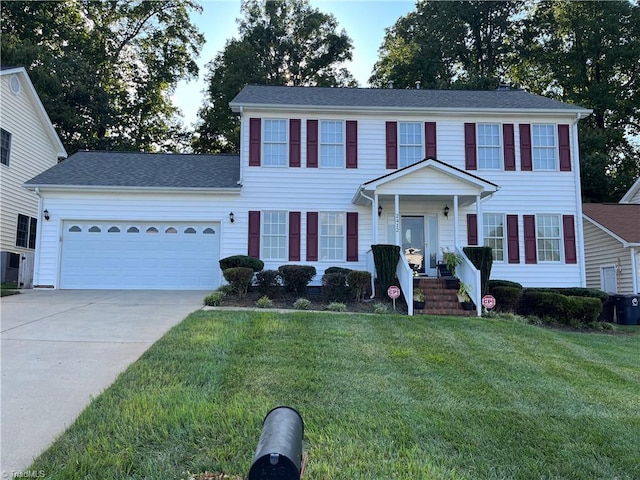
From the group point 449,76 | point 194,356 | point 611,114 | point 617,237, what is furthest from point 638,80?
point 194,356

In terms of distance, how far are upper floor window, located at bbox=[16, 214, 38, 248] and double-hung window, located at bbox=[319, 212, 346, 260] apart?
10.7 meters

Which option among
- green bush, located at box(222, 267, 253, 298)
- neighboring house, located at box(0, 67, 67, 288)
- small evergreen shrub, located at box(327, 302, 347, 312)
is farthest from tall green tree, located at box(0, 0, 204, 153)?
small evergreen shrub, located at box(327, 302, 347, 312)

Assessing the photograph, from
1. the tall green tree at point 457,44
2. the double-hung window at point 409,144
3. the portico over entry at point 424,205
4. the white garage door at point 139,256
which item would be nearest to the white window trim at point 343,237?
the portico over entry at point 424,205

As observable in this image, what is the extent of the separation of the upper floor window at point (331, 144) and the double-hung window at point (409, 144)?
1897 mm

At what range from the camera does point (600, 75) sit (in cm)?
2556

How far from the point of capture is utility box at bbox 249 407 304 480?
2.36 m

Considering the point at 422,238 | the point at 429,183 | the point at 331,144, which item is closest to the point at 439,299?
the point at 422,238

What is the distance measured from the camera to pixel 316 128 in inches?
571

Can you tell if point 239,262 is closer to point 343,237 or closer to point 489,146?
point 343,237

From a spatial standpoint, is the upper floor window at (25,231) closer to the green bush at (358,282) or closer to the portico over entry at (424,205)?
the portico over entry at (424,205)

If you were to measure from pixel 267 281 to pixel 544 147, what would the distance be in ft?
32.8

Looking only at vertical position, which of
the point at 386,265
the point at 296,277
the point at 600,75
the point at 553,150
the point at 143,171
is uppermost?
the point at 600,75

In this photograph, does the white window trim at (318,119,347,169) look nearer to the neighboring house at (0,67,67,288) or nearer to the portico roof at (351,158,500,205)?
the portico roof at (351,158,500,205)

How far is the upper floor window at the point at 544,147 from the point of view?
1463cm
